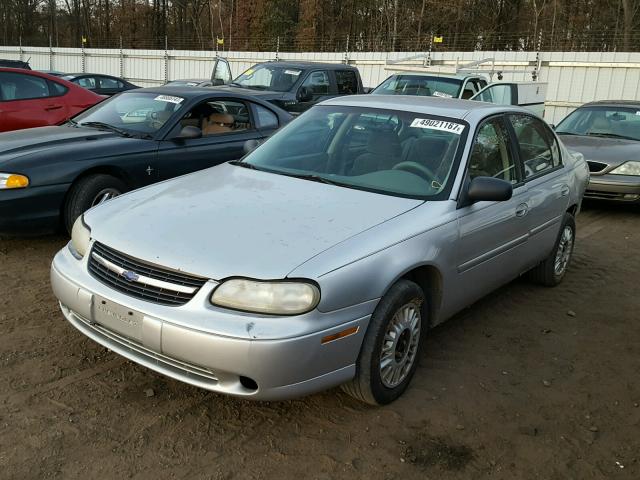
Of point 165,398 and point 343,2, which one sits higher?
point 343,2

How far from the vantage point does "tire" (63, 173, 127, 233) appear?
5242 mm

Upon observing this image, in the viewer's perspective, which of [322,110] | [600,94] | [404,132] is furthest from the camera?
[600,94]

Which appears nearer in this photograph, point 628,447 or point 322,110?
point 628,447

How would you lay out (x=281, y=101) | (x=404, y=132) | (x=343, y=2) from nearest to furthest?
(x=404, y=132) < (x=281, y=101) < (x=343, y=2)

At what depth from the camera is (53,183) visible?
5102mm

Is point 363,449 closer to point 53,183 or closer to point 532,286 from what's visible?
point 532,286

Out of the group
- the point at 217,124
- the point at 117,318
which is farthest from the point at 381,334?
the point at 217,124

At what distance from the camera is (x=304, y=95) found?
11.2m

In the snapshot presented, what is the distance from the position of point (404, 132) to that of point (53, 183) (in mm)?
2965

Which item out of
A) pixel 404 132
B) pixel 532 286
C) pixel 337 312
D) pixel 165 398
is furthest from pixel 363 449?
pixel 532 286

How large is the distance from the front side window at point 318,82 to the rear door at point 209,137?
15.7ft

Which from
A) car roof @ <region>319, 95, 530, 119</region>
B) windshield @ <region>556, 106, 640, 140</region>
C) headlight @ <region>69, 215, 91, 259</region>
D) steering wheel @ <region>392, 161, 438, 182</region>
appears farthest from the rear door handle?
windshield @ <region>556, 106, 640, 140</region>

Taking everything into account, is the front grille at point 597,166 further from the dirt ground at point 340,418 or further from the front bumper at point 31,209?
the front bumper at point 31,209

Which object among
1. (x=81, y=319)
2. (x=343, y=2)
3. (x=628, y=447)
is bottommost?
(x=628, y=447)
